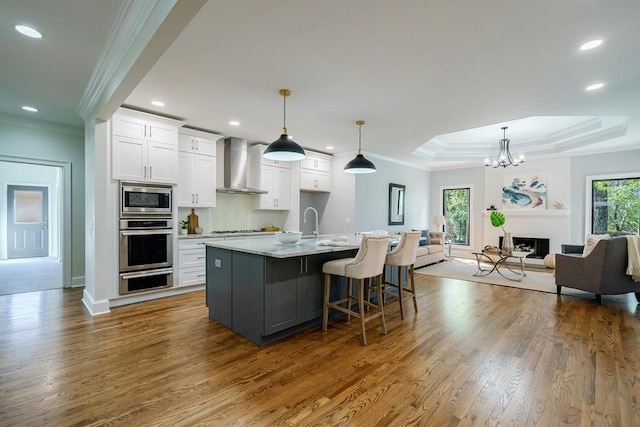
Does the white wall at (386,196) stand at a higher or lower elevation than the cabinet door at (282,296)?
higher

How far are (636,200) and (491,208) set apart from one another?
8.67ft

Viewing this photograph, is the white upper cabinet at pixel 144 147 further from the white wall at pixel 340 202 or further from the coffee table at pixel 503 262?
the coffee table at pixel 503 262

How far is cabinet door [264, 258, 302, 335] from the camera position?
2693mm

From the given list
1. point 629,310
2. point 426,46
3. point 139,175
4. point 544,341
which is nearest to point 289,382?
point 544,341

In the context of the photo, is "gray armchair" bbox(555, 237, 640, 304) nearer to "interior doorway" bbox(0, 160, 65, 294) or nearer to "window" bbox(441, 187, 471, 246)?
"window" bbox(441, 187, 471, 246)

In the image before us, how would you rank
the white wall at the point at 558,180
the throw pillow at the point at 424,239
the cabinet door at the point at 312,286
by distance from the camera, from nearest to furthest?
the cabinet door at the point at 312,286 < the white wall at the point at 558,180 < the throw pillow at the point at 424,239

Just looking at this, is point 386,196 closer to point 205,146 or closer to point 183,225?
point 205,146

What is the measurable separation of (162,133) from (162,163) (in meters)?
0.44

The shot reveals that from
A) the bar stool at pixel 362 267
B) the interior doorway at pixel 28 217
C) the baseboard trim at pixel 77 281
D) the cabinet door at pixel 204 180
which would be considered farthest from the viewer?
the interior doorway at pixel 28 217

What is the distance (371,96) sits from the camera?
11.4ft

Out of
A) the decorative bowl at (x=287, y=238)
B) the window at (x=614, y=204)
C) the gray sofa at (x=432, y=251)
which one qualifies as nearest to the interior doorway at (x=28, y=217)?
the decorative bowl at (x=287, y=238)

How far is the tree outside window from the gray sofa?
10.3 ft

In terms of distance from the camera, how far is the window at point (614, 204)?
19.4ft

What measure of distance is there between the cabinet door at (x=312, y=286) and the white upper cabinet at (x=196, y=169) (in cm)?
259
